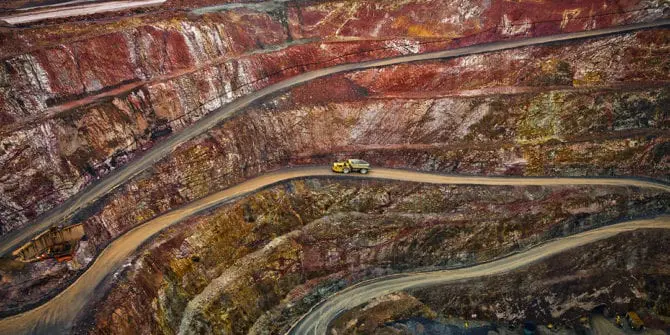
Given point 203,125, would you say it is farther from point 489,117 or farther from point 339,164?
point 489,117

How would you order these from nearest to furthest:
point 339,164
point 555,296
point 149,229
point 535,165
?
point 149,229, point 555,296, point 339,164, point 535,165

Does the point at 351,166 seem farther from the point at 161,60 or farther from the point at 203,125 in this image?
the point at 161,60

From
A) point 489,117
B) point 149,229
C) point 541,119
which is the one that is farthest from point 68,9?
point 541,119

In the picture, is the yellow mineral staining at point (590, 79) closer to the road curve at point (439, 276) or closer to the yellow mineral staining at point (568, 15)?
the yellow mineral staining at point (568, 15)

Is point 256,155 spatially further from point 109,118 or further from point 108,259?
point 108,259

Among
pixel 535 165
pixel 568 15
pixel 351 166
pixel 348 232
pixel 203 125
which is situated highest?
pixel 568 15

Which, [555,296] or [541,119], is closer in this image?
[555,296]

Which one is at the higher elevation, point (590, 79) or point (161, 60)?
point (161, 60)

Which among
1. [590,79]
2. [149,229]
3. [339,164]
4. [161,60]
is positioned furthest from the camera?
[590,79]
